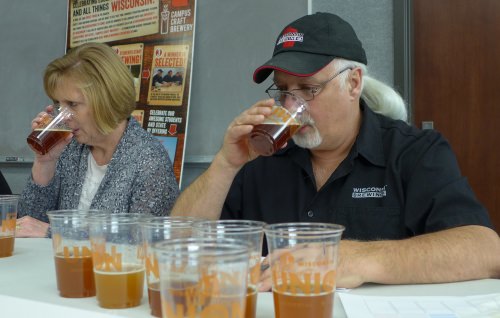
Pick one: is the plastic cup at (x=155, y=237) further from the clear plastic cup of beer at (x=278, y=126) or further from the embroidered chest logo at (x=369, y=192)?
the embroidered chest logo at (x=369, y=192)

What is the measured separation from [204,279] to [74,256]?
390 millimetres

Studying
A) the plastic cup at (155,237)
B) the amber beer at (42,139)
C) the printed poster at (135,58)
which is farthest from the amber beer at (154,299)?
the printed poster at (135,58)

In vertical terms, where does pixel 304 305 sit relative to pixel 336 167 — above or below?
below

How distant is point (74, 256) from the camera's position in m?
0.94

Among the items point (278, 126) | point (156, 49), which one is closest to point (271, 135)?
point (278, 126)

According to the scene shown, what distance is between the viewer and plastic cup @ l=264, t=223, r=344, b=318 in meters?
0.74

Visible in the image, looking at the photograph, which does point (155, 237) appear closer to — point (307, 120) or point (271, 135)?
point (271, 135)

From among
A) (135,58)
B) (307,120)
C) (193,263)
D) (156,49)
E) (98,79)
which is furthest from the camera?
(135,58)

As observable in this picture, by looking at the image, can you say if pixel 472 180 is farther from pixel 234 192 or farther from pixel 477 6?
pixel 234 192

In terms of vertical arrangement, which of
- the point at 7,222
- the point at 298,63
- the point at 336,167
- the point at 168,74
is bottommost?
the point at 7,222

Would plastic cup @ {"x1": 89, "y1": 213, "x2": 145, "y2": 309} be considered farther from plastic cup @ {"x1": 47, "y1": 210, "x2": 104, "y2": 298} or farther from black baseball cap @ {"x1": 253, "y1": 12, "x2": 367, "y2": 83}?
black baseball cap @ {"x1": 253, "y1": 12, "x2": 367, "y2": 83}

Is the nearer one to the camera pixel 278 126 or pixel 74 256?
pixel 74 256

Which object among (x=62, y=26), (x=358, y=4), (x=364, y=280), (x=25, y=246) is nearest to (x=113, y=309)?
(x=364, y=280)

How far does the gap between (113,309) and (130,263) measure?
8 centimetres
